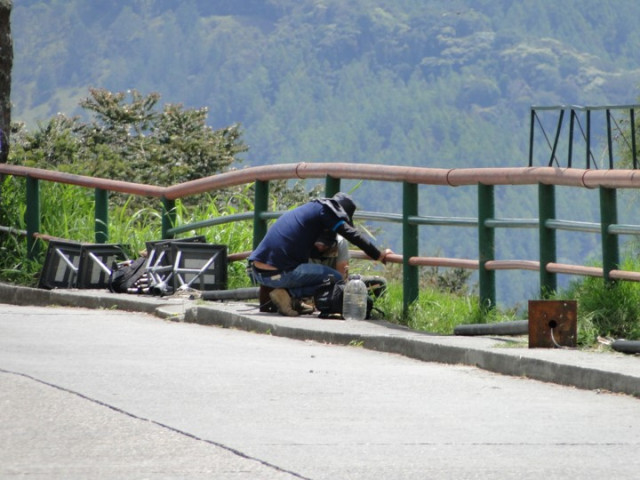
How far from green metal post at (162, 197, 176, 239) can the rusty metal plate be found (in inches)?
254

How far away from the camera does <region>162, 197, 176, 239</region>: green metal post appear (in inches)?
596

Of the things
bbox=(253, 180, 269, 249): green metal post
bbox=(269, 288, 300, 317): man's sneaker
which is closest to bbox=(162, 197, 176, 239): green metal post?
bbox=(253, 180, 269, 249): green metal post

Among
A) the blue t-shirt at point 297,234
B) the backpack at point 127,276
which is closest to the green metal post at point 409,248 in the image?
the blue t-shirt at point 297,234

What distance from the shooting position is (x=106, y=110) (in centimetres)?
4619

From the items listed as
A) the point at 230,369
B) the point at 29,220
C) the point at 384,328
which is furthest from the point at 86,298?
the point at 230,369

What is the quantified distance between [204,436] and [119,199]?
26142 millimetres

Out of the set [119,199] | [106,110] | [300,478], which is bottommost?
[300,478]

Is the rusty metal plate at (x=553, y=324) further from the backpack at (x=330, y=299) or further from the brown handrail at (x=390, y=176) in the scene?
the backpack at (x=330, y=299)

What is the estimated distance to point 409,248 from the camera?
11.9m

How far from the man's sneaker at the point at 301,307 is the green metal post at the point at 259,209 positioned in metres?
1.39

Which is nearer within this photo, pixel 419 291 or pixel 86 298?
pixel 419 291

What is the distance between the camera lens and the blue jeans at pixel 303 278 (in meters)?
12.0

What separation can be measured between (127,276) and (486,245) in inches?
170

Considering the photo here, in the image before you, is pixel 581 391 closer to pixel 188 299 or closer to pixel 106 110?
pixel 188 299
